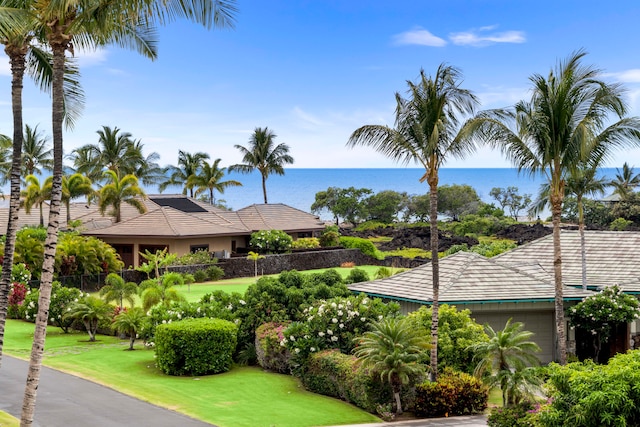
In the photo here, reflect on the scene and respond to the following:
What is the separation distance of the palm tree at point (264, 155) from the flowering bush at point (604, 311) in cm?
5630

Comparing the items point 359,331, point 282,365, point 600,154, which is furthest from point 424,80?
point 282,365

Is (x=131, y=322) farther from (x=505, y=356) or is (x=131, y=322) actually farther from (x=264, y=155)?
(x=264, y=155)

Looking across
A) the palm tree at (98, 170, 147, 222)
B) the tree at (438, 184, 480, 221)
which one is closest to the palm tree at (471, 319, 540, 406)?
the palm tree at (98, 170, 147, 222)

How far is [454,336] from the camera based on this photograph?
21547mm

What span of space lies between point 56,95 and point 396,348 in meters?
10.2

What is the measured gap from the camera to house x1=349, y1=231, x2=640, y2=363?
24750 mm

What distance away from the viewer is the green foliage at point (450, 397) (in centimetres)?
1916

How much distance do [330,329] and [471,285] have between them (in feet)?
19.1

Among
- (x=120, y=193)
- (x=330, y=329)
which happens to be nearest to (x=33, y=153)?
(x=120, y=193)

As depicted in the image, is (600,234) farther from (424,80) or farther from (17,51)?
(17,51)

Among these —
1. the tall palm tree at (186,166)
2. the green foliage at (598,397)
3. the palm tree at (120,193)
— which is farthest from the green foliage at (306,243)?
the green foliage at (598,397)

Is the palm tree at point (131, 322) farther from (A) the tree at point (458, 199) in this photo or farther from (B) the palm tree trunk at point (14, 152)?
(A) the tree at point (458, 199)

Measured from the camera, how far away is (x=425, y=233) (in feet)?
249

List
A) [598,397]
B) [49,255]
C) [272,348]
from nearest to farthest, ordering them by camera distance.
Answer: [598,397]
[49,255]
[272,348]
